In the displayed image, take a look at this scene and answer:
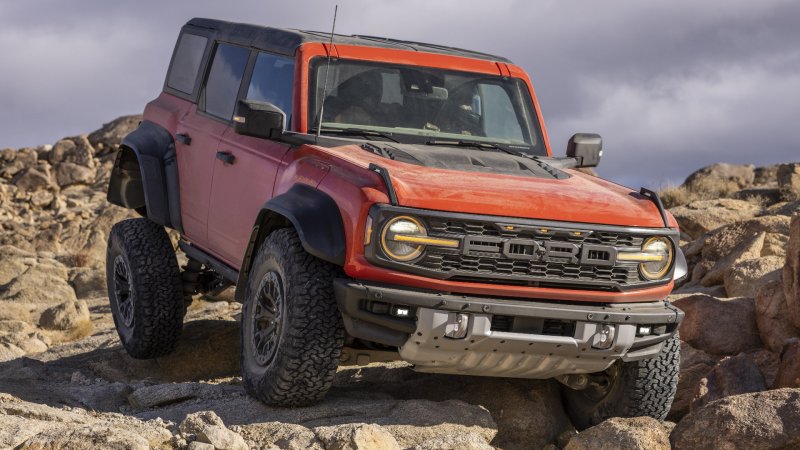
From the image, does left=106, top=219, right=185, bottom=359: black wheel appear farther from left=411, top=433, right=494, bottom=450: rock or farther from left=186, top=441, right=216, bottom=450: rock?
left=411, top=433, right=494, bottom=450: rock

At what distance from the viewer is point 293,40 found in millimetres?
7848

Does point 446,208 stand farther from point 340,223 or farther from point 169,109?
point 169,109

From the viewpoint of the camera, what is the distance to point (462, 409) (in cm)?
678

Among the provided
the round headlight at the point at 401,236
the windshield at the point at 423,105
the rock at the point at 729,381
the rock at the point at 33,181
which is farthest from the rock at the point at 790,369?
the rock at the point at 33,181

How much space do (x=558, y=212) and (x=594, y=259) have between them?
1.02ft

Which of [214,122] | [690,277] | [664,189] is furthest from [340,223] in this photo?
[664,189]

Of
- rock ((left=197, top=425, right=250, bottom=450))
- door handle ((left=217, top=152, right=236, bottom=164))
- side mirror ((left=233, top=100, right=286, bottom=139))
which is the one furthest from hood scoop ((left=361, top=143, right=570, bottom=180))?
rock ((left=197, top=425, right=250, bottom=450))

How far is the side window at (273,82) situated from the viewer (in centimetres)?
768

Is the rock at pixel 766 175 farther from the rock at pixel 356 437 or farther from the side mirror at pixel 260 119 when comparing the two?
the rock at pixel 356 437

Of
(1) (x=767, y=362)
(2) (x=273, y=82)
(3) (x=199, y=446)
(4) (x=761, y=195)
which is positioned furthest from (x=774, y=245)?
(4) (x=761, y=195)

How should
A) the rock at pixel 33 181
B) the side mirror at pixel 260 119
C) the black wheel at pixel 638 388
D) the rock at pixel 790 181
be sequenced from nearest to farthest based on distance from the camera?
the black wheel at pixel 638 388, the side mirror at pixel 260 119, the rock at pixel 790 181, the rock at pixel 33 181

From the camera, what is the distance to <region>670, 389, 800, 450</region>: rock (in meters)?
6.19

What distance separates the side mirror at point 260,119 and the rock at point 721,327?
11.2ft

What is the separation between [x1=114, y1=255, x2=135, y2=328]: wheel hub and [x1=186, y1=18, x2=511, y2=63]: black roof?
185 cm
